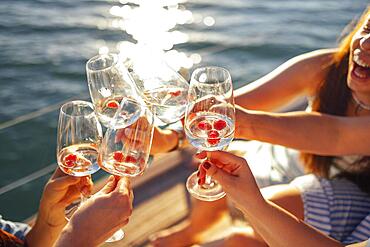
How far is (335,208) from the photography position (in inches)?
76.4

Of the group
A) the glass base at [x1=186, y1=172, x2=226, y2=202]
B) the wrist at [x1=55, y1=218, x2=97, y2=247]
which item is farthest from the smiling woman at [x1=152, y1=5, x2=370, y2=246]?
the wrist at [x1=55, y1=218, x2=97, y2=247]

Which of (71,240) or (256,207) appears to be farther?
(256,207)

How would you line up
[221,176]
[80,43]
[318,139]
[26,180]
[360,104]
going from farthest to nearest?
1. [80,43]
2. [26,180]
3. [360,104]
4. [318,139]
5. [221,176]

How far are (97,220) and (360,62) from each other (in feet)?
3.28

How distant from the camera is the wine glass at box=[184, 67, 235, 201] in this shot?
149 cm

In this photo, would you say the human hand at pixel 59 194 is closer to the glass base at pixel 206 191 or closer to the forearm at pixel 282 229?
the glass base at pixel 206 191

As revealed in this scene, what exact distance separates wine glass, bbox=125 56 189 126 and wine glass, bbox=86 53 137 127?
A: 0.25 feet

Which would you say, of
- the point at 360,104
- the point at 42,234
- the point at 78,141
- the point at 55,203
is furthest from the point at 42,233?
the point at 360,104

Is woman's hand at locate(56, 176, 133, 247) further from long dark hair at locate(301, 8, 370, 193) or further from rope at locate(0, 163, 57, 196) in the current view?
rope at locate(0, 163, 57, 196)

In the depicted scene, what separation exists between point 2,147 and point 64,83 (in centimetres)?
143

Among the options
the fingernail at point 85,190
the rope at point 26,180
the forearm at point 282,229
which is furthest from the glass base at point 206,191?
the rope at point 26,180

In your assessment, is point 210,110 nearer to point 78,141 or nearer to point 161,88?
point 161,88

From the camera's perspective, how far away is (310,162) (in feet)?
7.11

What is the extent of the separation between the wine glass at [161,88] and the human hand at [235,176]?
204 mm
